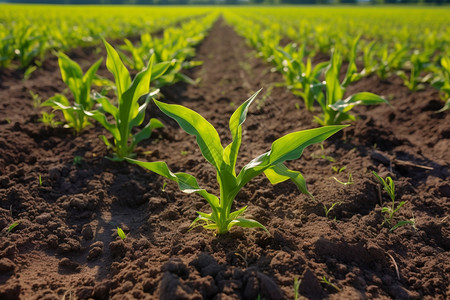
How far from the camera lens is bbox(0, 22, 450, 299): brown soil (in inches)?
67.6

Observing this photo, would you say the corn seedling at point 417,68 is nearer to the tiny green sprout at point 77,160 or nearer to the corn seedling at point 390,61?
the corn seedling at point 390,61

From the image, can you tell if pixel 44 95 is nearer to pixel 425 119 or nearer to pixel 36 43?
pixel 36 43

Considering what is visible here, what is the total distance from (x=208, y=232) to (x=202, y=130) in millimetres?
646

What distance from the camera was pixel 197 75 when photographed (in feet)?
23.1

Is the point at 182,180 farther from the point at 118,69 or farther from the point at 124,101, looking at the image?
the point at 118,69

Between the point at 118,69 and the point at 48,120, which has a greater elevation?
the point at 118,69

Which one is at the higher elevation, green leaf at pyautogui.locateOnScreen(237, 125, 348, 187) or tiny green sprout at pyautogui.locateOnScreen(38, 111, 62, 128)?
green leaf at pyautogui.locateOnScreen(237, 125, 348, 187)

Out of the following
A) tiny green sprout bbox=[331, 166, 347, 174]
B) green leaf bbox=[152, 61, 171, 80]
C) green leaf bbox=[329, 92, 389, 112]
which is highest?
green leaf bbox=[152, 61, 171, 80]

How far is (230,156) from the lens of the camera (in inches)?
75.9

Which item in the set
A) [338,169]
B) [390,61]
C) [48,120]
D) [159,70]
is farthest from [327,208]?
[390,61]

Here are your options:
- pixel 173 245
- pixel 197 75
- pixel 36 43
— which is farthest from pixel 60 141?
pixel 36 43

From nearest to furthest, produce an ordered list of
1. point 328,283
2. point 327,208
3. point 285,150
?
point 328,283 → point 285,150 → point 327,208

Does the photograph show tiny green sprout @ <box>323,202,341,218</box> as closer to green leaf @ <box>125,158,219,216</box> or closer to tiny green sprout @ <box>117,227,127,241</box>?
green leaf @ <box>125,158,219,216</box>

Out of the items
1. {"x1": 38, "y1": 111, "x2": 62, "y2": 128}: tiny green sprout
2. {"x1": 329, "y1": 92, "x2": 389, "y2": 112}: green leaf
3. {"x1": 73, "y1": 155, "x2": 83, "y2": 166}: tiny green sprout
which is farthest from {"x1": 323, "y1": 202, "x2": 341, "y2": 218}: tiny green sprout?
{"x1": 38, "y1": 111, "x2": 62, "y2": 128}: tiny green sprout
